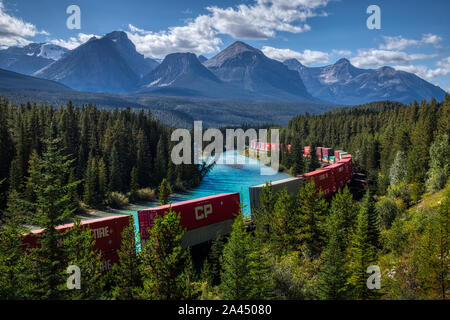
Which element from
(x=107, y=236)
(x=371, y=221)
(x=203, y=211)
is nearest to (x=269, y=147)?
(x=203, y=211)

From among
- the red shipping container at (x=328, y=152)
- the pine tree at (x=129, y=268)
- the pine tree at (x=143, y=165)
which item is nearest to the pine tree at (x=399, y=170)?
the red shipping container at (x=328, y=152)

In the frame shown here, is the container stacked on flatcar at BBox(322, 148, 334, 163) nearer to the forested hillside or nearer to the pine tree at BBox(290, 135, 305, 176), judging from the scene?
the pine tree at BBox(290, 135, 305, 176)

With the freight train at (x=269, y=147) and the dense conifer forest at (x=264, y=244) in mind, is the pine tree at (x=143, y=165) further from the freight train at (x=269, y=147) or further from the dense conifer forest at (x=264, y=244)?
the freight train at (x=269, y=147)

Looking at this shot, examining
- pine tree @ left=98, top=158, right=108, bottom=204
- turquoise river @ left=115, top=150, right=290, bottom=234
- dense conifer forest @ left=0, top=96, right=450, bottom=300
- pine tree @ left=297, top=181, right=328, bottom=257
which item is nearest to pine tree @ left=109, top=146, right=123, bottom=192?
dense conifer forest @ left=0, top=96, right=450, bottom=300

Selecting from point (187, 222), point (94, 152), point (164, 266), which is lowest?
point (187, 222)

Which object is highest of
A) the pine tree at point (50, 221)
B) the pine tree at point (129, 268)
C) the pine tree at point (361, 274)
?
the pine tree at point (50, 221)

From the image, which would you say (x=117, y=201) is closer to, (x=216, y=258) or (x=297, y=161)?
(x=216, y=258)
